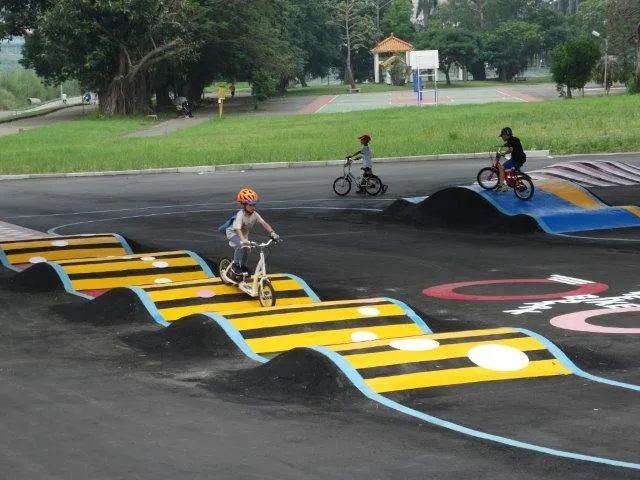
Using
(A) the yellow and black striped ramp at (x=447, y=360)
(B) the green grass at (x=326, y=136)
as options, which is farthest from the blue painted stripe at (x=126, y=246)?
(B) the green grass at (x=326, y=136)

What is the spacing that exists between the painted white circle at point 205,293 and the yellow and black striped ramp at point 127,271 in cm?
128

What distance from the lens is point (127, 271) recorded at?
18312 mm

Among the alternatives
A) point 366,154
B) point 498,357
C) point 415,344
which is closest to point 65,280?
point 415,344

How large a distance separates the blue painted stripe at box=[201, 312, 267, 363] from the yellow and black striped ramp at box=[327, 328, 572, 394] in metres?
1.02

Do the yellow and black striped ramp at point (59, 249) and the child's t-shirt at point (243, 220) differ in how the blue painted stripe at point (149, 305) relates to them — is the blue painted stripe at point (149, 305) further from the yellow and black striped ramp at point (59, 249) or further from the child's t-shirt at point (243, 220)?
the yellow and black striped ramp at point (59, 249)

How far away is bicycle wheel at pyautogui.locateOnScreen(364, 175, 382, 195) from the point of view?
1226 inches

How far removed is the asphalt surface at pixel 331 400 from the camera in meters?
8.72

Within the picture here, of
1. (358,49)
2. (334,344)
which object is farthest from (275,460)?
(358,49)

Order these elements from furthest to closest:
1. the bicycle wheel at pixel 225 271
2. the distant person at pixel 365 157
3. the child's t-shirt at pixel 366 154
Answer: the child's t-shirt at pixel 366 154 → the distant person at pixel 365 157 → the bicycle wheel at pixel 225 271

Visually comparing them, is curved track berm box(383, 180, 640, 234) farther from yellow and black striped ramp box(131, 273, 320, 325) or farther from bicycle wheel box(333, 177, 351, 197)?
yellow and black striped ramp box(131, 273, 320, 325)

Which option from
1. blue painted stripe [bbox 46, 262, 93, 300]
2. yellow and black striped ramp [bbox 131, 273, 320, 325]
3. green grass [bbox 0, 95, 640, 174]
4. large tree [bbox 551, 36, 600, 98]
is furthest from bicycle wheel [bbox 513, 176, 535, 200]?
large tree [bbox 551, 36, 600, 98]

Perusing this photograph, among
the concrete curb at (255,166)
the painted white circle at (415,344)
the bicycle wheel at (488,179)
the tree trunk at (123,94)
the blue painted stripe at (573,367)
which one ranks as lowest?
the concrete curb at (255,166)

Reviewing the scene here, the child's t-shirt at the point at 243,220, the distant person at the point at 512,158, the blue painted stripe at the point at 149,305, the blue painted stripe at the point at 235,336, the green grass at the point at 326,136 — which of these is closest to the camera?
the blue painted stripe at the point at 235,336

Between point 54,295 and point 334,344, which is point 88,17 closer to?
point 54,295
